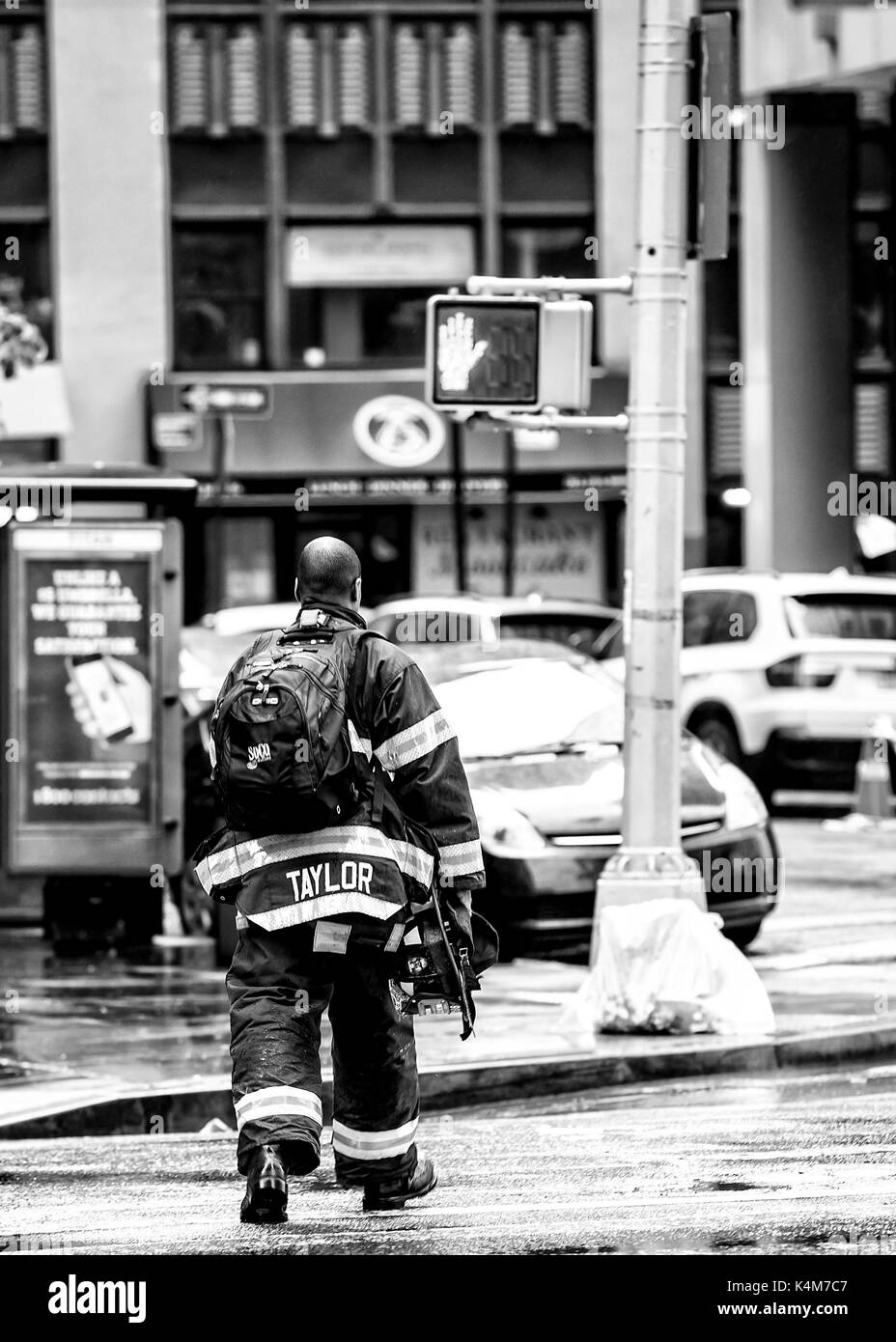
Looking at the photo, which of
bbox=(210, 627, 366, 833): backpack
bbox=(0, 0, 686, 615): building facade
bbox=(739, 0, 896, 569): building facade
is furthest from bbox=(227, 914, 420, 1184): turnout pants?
bbox=(0, 0, 686, 615): building facade

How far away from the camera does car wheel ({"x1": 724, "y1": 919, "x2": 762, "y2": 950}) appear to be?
12.0 meters

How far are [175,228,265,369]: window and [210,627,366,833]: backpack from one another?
87.9 feet

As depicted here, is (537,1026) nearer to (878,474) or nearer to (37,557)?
(37,557)

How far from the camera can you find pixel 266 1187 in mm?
5934

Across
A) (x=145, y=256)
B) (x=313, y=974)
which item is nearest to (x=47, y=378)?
(x=145, y=256)

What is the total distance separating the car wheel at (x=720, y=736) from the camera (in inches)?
757

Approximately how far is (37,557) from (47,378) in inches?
776

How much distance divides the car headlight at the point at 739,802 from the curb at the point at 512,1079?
8.66ft

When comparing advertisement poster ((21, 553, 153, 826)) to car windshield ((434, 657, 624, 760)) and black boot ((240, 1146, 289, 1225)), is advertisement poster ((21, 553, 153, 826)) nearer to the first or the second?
car windshield ((434, 657, 624, 760))

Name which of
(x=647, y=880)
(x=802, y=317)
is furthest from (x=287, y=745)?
(x=802, y=317)

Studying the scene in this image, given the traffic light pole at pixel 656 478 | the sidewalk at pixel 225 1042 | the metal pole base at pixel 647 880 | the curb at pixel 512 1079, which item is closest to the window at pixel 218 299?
the sidewalk at pixel 225 1042

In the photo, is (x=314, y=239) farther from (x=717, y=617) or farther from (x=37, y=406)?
(x=717, y=617)

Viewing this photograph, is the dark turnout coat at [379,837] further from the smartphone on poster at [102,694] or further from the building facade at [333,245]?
the building facade at [333,245]
